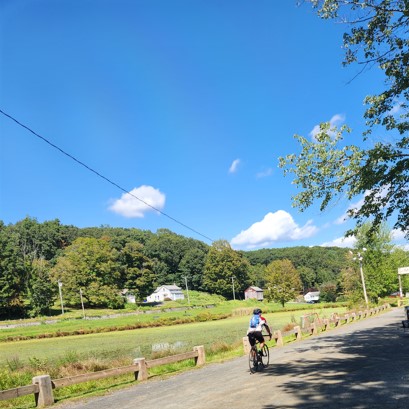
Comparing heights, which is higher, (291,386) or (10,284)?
(10,284)

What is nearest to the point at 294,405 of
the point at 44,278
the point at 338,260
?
the point at 44,278

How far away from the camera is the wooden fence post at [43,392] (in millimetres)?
9492

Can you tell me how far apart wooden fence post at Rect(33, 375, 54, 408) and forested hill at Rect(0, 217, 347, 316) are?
70045 mm

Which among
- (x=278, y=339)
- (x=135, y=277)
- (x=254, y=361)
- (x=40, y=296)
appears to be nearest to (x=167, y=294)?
(x=135, y=277)

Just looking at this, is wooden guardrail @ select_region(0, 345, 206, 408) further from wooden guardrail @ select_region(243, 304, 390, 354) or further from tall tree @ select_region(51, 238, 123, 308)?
tall tree @ select_region(51, 238, 123, 308)

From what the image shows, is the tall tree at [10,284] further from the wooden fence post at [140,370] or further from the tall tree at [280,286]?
the wooden fence post at [140,370]

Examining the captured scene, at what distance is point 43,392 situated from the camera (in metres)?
9.55

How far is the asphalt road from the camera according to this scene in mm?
7496

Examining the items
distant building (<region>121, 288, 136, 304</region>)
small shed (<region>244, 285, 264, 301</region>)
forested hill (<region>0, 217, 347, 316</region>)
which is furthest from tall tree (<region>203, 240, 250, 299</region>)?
distant building (<region>121, 288, 136, 304</region>)

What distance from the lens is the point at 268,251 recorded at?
190625mm

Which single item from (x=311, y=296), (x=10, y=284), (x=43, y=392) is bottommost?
(x=311, y=296)

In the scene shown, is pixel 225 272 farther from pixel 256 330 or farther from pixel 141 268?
pixel 256 330

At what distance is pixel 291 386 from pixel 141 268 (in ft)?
353

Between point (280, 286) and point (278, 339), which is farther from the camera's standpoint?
point (280, 286)
